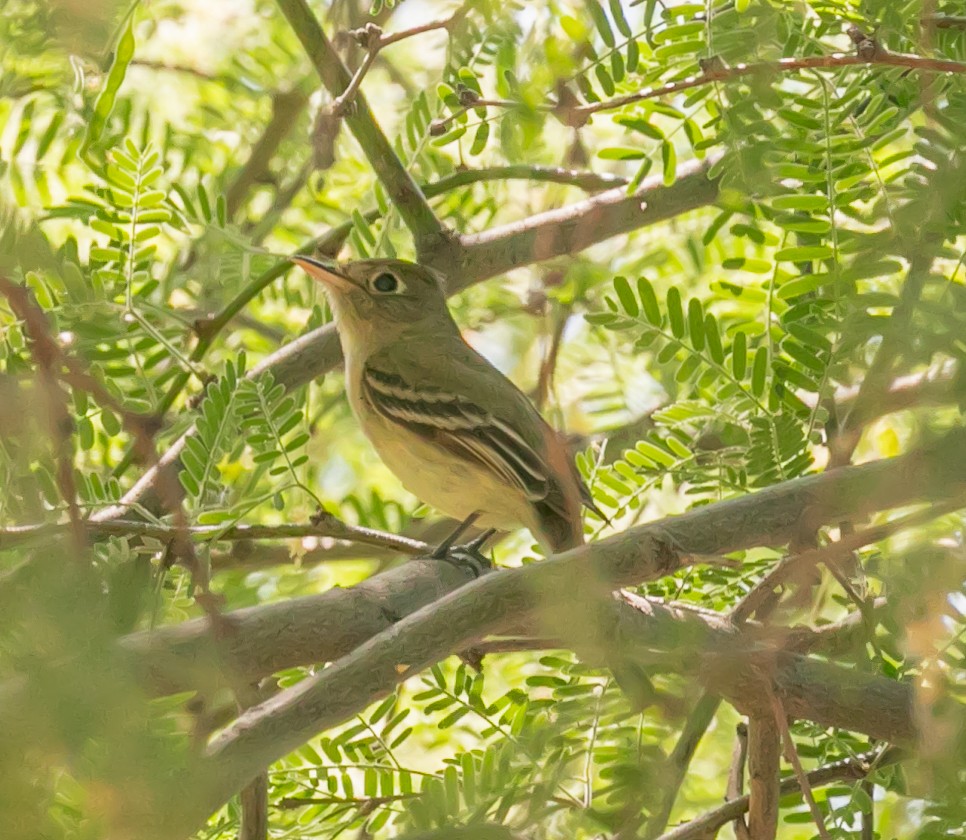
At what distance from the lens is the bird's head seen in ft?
10.5

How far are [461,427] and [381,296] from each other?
60 centimetres

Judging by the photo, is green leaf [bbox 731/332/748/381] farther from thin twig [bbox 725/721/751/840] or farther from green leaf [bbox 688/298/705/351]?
thin twig [bbox 725/721/751/840]

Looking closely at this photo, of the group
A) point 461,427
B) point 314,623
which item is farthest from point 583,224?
point 314,623

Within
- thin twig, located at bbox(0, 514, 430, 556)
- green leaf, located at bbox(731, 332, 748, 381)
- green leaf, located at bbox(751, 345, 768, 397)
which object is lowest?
thin twig, located at bbox(0, 514, 430, 556)

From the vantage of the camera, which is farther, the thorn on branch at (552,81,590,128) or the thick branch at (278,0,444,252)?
the thick branch at (278,0,444,252)

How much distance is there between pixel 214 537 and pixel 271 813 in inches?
26.5

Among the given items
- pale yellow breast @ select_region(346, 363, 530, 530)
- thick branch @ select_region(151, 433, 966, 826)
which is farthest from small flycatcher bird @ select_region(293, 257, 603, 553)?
thick branch @ select_region(151, 433, 966, 826)

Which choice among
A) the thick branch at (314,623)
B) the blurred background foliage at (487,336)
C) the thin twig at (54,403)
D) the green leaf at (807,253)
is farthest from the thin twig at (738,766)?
the thin twig at (54,403)

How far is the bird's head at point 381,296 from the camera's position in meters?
3.19

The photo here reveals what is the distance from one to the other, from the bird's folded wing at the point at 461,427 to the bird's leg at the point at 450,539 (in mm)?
156

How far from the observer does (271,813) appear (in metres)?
2.38

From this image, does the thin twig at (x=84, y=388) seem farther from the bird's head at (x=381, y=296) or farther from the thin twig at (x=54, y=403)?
the bird's head at (x=381, y=296)

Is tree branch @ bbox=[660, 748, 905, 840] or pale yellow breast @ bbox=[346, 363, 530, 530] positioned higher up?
pale yellow breast @ bbox=[346, 363, 530, 530]

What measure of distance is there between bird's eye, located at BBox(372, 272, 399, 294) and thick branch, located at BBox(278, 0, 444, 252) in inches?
22.0
